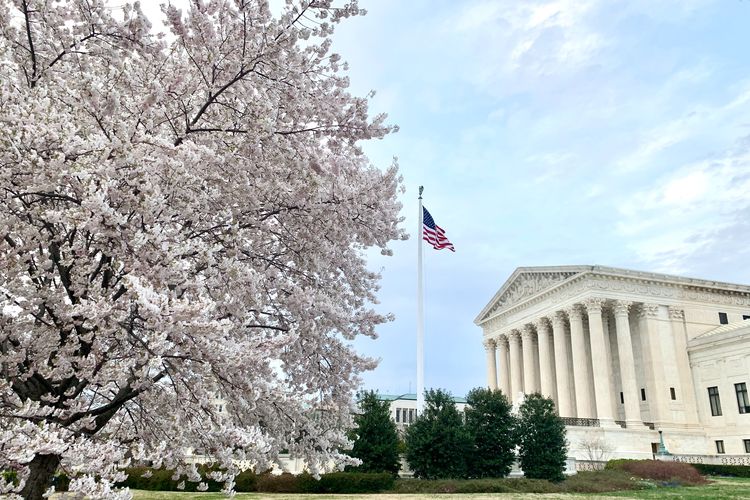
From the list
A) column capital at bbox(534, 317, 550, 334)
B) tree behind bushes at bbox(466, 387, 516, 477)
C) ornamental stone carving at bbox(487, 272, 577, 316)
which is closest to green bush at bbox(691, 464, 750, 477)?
tree behind bushes at bbox(466, 387, 516, 477)

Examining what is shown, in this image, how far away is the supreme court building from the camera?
1869 inches

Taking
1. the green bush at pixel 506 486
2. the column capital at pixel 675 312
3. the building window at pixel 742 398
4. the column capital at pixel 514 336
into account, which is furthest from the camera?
the column capital at pixel 514 336

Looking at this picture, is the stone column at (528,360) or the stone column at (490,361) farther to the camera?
the stone column at (490,361)

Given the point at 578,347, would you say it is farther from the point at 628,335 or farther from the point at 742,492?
the point at 742,492

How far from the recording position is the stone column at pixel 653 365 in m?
49.9

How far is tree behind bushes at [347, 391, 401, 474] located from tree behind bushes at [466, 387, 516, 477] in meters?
4.34

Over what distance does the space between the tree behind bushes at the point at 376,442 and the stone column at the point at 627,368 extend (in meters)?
28.2

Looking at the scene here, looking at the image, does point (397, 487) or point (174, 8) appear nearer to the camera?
point (174, 8)

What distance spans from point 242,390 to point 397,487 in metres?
20.6

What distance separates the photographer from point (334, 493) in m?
25.6

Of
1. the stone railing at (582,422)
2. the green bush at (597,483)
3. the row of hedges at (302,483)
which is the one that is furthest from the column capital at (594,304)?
the row of hedges at (302,483)

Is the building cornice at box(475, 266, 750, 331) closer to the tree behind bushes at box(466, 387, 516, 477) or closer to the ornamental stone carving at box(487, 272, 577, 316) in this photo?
the ornamental stone carving at box(487, 272, 577, 316)

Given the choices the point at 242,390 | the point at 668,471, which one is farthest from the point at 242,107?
the point at 668,471

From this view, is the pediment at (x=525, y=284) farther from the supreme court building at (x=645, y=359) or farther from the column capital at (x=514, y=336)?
the column capital at (x=514, y=336)
